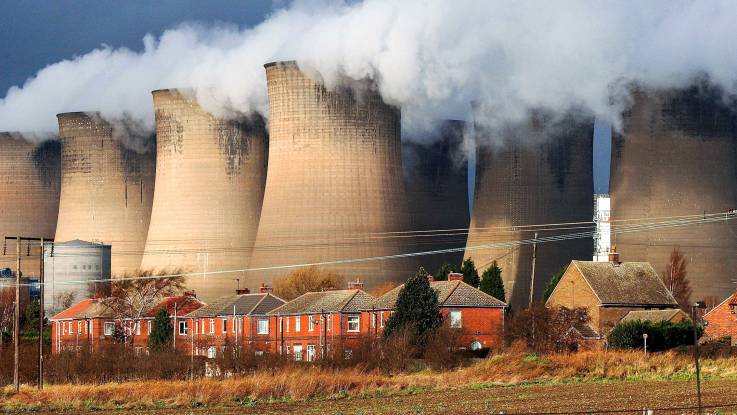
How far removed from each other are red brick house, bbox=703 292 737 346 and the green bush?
2.07 ft

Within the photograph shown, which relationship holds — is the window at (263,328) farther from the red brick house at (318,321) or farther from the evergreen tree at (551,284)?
the evergreen tree at (551,284)

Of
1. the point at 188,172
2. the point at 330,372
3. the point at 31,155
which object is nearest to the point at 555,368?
the point at 330,372

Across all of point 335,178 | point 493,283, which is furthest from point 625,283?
point 335,178

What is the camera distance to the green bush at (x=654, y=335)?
122 ft

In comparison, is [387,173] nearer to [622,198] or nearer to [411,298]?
[622,198]

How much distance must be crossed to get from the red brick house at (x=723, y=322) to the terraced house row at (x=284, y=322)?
4.60m

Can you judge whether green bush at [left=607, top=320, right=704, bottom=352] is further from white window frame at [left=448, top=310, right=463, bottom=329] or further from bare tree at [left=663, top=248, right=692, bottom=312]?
bare tree at [left=663, top=248, right=692, bottom=312]

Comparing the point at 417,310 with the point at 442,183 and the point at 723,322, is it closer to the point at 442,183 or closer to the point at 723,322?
the point at 723,322

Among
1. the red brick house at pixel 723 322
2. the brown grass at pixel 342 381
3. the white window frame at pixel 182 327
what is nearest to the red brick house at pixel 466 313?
the red brick house at pixel 723 322

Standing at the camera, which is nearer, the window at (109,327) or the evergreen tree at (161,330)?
the evergreen tree at (161,330)

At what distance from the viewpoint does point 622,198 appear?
168ft

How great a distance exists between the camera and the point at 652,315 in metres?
39.8

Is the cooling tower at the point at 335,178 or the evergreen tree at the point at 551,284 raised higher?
the cooling tower at the point at 335,178

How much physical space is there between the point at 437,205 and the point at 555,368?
1072 inches
